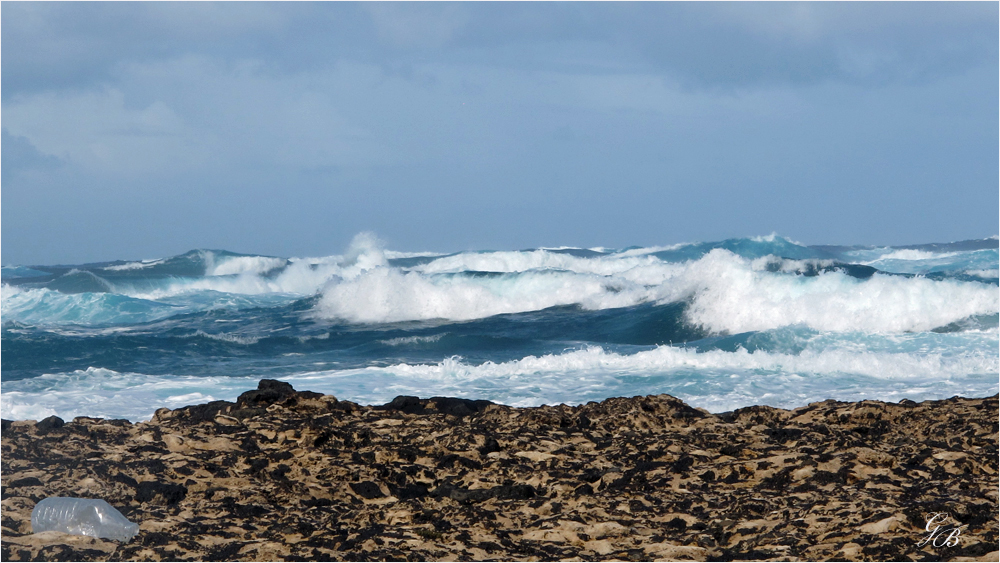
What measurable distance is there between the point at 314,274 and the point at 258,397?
1158 inches

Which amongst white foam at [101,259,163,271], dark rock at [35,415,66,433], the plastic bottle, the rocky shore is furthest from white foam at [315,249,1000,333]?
white foam at [101,259,163,271]

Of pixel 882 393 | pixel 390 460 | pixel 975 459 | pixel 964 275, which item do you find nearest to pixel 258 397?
pixel 390 460

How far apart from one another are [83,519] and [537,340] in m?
11.1

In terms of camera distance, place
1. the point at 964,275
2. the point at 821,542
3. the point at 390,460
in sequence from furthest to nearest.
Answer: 1. the point at 964,275
2. the point at 390,460
3. the point at 821,542

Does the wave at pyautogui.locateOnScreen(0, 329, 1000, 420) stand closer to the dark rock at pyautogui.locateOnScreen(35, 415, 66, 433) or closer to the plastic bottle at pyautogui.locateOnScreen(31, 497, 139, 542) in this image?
the dark rock at pyautogui.locateOnScreen(35, 415, 66, 433)

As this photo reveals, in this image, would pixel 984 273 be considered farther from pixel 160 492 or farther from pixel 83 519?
pixel 83 519

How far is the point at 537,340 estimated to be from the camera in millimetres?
14305

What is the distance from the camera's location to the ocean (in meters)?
8.67

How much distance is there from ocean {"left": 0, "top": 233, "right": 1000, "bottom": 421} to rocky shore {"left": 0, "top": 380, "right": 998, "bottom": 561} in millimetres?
2332

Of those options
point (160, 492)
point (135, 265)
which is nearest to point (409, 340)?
point (160, 492)

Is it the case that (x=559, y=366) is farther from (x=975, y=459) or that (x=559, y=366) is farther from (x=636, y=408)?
(x=975, y=459)

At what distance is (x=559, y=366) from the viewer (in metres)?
10.2
